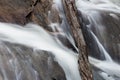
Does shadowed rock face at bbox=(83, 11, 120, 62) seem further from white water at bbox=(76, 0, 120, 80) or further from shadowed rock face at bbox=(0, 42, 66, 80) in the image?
shadowed rock face at bbox=(0, 42, 66, 80)

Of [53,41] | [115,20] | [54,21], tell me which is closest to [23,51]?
[53,41]

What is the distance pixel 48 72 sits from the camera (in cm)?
431

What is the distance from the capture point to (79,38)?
4773 mm

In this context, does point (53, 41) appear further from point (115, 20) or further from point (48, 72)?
point (115, 20)

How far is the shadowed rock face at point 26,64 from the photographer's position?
4.00 m

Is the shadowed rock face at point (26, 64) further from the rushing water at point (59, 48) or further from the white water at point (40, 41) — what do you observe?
the white water at point (40, 41)

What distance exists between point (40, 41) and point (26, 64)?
0.95m

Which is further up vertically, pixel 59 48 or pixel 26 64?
pixel 26 64

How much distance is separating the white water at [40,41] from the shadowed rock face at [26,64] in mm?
202

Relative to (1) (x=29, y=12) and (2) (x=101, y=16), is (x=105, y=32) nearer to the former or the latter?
(2) (x=101, y=16)

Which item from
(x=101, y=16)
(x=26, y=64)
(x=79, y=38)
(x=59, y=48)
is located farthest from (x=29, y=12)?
(x=26, y=64)

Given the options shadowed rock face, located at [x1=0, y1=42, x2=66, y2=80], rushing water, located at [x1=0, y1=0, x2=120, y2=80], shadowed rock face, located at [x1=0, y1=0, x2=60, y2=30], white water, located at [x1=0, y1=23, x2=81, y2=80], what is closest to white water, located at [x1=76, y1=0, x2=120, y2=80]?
rushing water, located at [x1=0, y1=0, x2=120, y2=80]

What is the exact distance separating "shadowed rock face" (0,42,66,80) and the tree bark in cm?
32

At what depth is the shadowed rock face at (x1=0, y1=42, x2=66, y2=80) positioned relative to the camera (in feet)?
13.1
